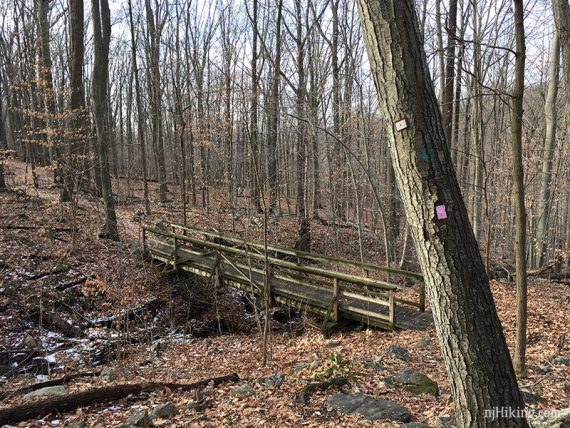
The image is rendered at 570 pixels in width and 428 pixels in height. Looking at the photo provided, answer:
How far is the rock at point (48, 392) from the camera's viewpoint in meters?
5.15

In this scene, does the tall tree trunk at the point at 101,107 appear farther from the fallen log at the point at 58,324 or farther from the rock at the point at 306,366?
the rock at the point at 306,366

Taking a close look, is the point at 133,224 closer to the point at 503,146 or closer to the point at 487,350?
the point at 487,350

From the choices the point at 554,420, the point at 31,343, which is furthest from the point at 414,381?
the point at 31,343

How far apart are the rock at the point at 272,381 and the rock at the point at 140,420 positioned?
1467mm

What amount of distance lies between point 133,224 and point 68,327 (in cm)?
718

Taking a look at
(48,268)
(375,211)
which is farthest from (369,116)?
(48,268)

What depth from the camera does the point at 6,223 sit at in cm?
1198

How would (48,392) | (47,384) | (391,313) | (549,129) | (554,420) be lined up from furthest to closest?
(549,129) → (391,313) → (47,384) → (48,392) → (554,420)

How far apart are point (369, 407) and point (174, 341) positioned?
569cm

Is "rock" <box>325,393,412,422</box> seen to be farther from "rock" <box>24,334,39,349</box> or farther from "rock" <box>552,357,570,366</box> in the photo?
"rock" <box>24,334,39,349</box>

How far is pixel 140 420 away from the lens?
4117mm

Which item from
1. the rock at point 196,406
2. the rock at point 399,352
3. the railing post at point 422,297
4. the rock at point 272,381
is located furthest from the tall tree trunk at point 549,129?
the rock at point 196,406

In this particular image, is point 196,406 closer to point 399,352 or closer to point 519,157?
point 399,352

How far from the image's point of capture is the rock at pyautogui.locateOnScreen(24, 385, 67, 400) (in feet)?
16.9
